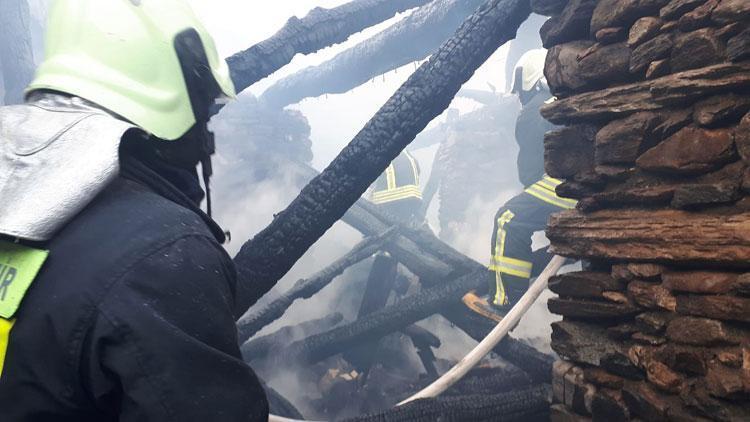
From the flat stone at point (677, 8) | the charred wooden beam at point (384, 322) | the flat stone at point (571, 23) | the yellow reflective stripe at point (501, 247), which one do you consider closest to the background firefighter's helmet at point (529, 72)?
the yellow reflective stripe at point (501, 247)

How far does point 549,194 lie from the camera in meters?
4.56

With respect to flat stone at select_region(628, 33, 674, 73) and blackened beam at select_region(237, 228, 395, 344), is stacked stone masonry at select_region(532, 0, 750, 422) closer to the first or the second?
flat stone at select_region(628, 33, 674, 73)

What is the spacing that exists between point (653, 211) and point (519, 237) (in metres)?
2.91

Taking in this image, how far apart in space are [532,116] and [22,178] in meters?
5.35

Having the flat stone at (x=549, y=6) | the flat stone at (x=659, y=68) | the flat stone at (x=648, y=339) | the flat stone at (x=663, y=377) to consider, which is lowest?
the flat stone at (x=663, y=377)

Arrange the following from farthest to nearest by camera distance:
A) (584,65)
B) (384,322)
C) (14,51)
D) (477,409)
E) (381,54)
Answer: (14,51) < (381,54) < (384,322) < (477,409) < (584,65)

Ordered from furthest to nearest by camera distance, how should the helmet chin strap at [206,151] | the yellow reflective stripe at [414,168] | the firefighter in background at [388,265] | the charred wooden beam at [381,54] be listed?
the yellow reflective stripe at [414,168] → the charred wooden beam at [381,54] → the firefighter in background at [388,265] → the helmet chin strap at [206,151]

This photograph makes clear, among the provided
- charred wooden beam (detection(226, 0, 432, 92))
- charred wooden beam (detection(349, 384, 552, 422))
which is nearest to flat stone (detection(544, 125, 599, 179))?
charred wooden beam (detection(349, 384, 552, 422))

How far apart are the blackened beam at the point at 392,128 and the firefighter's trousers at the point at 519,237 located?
2.04 meters

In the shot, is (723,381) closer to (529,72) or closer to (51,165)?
(51,165)

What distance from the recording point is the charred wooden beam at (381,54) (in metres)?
6.80

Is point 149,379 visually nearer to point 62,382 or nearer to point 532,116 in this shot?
point 62,382

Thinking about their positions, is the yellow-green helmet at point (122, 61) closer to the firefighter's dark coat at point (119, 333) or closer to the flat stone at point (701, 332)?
the firefighter's dark coat at point (119, 333)

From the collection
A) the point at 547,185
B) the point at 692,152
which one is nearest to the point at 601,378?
the point at 692,152
